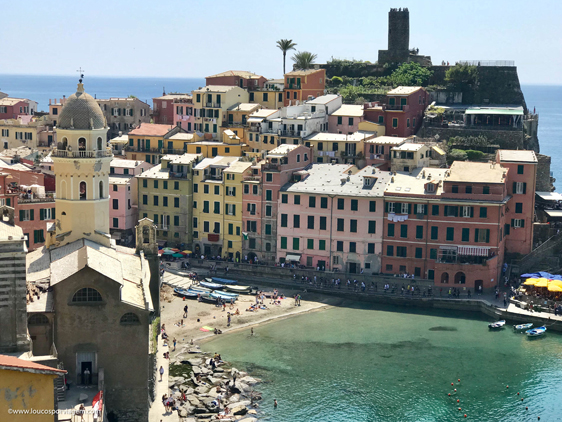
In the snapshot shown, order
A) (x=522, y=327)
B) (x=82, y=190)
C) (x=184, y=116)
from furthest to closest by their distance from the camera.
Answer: (x=184, y=116) → (x=522, y=327) → (x=82, y=190)

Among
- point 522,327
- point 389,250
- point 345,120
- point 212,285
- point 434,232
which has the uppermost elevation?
point 345,120

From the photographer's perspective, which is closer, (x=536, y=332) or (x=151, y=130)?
(x=536, y=332)

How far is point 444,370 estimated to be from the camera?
63.1 metres

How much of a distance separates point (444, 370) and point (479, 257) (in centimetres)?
1809

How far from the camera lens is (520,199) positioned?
82.2 metres

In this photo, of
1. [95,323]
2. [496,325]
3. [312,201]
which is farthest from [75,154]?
[496,325]

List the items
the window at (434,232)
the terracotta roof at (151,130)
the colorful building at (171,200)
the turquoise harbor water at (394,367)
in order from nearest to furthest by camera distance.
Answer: the turquoise harbor water at (394,367)
the window at (434,232)
the colorful building at (171,200)
the terracotta roof at (151,130)

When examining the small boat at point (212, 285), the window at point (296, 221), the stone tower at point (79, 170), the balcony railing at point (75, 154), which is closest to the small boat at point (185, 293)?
the small boat at point (212, 285)

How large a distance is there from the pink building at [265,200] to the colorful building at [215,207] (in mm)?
985

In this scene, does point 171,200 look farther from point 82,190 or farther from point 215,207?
point 82,190

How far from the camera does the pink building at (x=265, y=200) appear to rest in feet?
279

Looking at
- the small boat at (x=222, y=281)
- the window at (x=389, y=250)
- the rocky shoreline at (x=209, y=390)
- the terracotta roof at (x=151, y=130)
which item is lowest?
the rocky shoreline at (x=209, y=390)

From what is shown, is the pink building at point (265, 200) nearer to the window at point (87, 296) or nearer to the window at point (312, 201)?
the window at point (312, 201)

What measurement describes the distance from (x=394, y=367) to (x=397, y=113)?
134 ft
